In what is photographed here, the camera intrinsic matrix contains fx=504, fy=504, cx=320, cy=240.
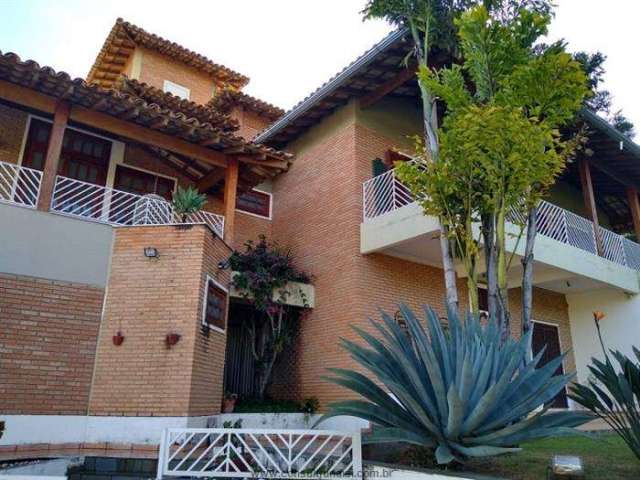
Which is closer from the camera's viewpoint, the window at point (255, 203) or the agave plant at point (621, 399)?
the agave plant at point (621, 399)

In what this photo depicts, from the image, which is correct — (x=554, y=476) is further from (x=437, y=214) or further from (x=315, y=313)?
(x=315, y=313)

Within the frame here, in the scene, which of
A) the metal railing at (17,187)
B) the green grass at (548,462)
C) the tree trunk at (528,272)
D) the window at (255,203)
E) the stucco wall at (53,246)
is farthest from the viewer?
the window at (255,203)

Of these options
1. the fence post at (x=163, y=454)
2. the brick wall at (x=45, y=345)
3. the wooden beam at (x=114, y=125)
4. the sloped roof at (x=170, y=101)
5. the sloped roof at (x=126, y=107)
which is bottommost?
the fence post at (x=163, y=454)

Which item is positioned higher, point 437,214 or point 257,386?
point 437,214

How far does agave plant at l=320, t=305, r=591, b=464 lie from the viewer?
4398 millimetres

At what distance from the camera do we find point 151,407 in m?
7.96

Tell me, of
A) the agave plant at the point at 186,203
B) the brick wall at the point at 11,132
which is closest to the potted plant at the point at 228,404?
the agave plant at the point at 186,203

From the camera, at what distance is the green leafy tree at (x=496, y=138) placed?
6469mm

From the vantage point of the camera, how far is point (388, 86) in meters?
11.7

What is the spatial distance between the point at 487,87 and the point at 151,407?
7.07 metres

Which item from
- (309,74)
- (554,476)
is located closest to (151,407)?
(554,476)

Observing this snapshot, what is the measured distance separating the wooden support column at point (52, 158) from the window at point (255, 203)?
5259 mm

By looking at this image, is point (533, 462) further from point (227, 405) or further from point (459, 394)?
point (227, 405)

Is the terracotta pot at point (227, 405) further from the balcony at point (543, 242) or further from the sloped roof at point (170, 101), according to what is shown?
the sloped roof at point (170, 101)
